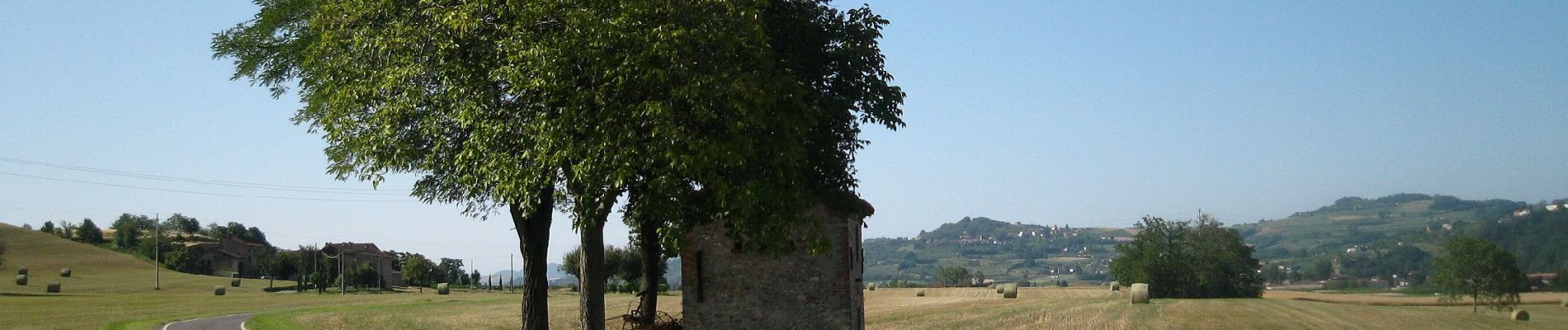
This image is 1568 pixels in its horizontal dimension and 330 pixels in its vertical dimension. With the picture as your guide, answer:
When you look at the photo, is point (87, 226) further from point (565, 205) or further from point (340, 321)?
point (565, 205)

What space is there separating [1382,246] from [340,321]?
191 m

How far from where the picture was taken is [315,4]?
1062 inches

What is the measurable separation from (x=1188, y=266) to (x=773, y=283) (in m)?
75.4

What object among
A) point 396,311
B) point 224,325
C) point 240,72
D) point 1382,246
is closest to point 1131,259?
point 396,311

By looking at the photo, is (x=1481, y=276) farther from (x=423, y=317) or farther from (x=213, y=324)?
(x=213, y=324)

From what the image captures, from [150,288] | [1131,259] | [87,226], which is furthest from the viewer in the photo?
[87,226]

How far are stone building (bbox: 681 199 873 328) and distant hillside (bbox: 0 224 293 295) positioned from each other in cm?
6332

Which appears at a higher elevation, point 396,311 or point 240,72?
point 240,72

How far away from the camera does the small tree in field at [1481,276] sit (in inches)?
2559

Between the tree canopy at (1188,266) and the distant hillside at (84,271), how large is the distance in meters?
71.2

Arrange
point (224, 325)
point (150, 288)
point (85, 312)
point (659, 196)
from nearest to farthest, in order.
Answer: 1. point (659, 196)
2. point (224, 325)
3. point (85, 312)
4. point (150, 288)

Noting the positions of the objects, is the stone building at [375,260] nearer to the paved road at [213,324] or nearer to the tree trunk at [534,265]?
the paved road at [213,324]

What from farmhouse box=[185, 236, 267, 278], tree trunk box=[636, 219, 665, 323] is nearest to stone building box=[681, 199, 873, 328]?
tree trunk box=[636, 219, 665, 323]

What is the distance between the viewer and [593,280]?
1000 inches
